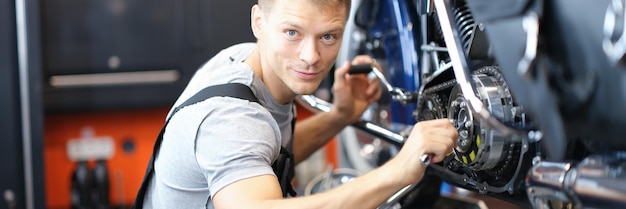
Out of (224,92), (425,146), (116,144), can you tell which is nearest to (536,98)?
(425,146)

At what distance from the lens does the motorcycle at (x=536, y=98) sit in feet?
4.10

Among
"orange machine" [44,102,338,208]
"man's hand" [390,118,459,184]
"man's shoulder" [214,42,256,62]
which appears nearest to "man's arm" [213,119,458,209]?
"man's hand" [390,118,459,184]

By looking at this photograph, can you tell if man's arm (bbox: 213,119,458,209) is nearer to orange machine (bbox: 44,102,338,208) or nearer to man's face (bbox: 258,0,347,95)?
man's face (bbox: 258,0,347,95)

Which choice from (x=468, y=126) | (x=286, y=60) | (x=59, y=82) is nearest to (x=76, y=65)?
(x=59, y=82)

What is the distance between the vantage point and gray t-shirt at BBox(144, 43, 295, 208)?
1.63 m

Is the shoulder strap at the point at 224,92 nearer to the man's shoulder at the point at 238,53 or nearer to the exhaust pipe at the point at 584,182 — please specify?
Answer: the man's shoulder at the point at 238,53

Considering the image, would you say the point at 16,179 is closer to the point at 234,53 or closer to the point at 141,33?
the point at 141,33

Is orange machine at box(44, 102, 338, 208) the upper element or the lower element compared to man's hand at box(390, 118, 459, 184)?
lower

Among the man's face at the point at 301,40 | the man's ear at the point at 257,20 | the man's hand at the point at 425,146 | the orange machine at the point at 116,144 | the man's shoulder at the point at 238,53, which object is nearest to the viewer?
the man's hand at the point at 425,146

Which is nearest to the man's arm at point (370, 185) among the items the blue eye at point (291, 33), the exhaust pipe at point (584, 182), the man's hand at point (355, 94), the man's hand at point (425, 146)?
the man's hand at point (425, 146)

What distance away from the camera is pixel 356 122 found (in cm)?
232

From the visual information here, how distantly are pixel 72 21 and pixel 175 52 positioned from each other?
0.44m

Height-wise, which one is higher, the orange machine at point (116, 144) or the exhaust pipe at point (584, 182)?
the exhaust pipe at point (584, 182)

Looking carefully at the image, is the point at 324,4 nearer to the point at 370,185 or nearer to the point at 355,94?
the point at 370,185
